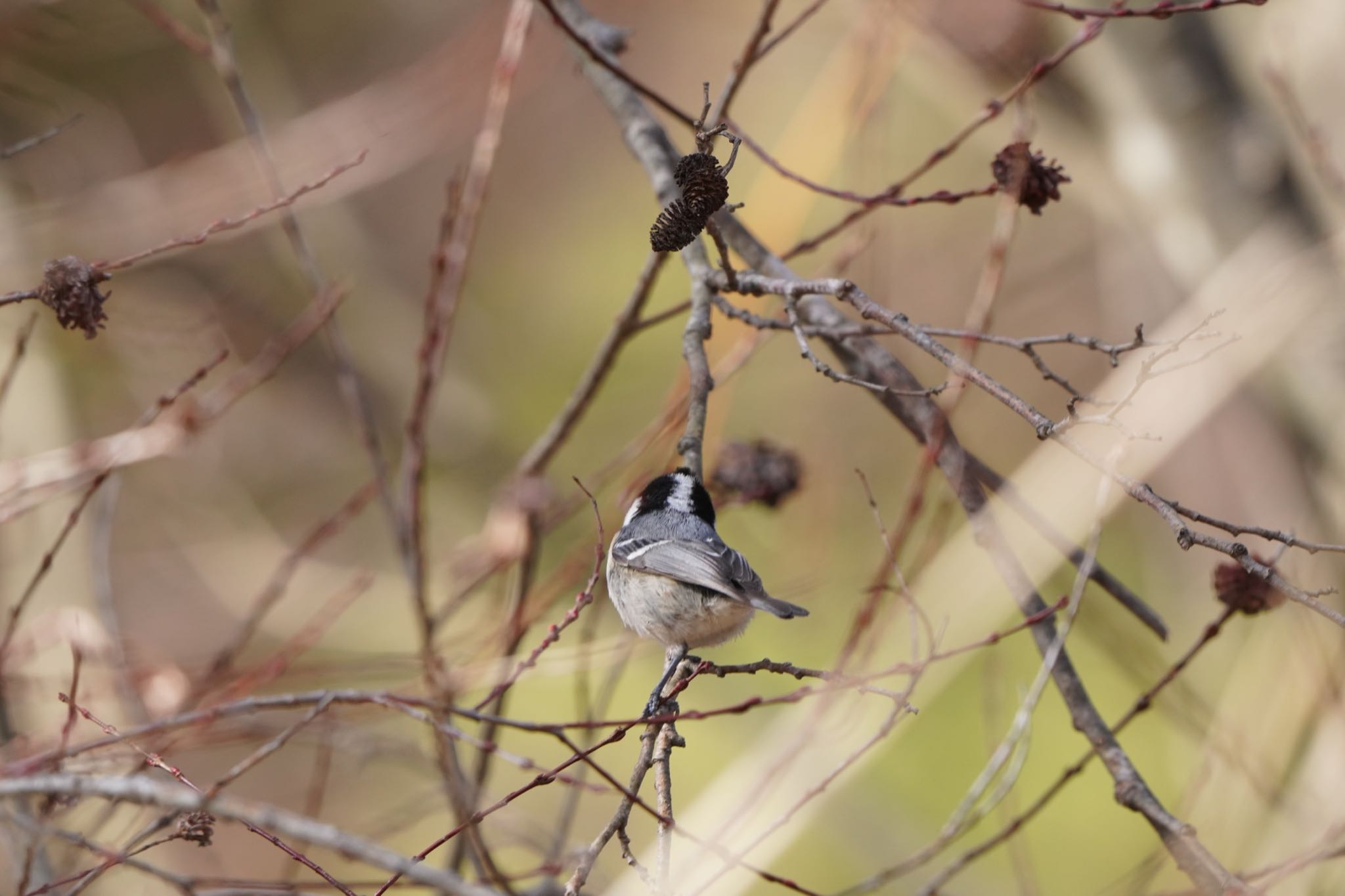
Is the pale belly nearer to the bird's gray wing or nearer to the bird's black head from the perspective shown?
the bird's gray wing

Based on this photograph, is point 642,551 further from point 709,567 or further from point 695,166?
point 695,166

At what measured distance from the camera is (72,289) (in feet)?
4.39

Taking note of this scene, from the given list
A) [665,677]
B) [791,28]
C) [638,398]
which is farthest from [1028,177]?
[638,398]

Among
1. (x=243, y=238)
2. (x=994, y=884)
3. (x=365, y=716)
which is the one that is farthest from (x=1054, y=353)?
(x=365, y=716)

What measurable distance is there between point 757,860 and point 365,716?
1502 millimetres

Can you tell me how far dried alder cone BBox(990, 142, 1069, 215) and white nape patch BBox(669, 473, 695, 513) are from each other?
0.66 metres

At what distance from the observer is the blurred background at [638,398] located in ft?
7.70

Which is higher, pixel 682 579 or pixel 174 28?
pixel 174 28

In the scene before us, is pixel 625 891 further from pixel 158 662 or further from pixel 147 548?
pixel 147 548

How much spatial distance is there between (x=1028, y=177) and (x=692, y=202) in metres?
0.63

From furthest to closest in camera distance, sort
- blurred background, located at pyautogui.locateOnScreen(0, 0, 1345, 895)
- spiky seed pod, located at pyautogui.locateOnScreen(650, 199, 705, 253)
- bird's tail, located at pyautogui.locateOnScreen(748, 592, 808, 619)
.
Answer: blurred background, located at pyautogui.locateOnScreen(0, 0, 1345, 895), bird's tail, located at pyautogui.locateOnScreen(748, 592, 808, 619), spiky seed pod, located at pyautogui.locateOnScreen(650, 199, 705, 253)

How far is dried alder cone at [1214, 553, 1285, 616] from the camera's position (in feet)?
5.42

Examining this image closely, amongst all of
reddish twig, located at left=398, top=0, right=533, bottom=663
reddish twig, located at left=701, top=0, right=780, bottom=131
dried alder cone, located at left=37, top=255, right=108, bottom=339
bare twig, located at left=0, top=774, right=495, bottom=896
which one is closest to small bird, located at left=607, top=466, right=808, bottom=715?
reddish twig, located at left=398, top=0, right=533, bottom=663

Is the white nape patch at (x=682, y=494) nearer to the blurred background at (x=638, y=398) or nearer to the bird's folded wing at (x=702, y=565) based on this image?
the bird's folded wing at (x=702, y=565)
